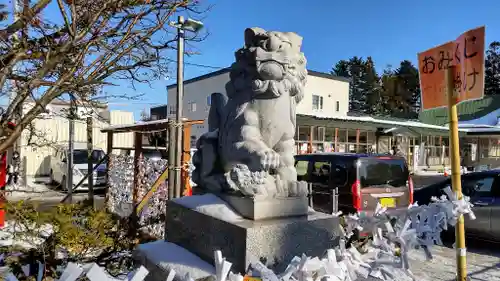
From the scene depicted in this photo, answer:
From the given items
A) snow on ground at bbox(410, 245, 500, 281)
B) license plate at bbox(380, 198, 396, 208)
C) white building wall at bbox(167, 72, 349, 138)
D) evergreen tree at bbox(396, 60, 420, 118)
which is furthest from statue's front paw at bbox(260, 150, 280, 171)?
evergreen tree at bbox(396, 60, 420, 118)

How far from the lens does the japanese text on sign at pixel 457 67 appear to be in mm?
3029

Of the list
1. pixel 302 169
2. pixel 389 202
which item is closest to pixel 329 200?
pixel 389 202

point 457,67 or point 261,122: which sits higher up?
point 457,67

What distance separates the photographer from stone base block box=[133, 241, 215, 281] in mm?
2680

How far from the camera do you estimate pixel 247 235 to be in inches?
96.4

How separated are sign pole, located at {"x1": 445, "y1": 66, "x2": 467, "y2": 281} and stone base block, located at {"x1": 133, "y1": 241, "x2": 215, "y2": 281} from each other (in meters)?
2.20

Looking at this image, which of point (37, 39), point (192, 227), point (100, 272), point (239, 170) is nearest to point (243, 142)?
point (239, 170)

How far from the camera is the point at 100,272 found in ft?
5.86

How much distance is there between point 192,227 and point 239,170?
27.9 inches

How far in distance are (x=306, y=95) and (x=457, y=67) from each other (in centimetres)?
1993

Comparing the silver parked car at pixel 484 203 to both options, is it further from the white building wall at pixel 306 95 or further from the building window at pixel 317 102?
the building window at pixel 317 102

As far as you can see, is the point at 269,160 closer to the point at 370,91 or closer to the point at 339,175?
the point at 339,175

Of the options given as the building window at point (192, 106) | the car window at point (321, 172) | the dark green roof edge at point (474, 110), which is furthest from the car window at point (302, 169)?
the dark green roof edge at point (474, 110)

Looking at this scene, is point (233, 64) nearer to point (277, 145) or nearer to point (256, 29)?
point (256, 29)
